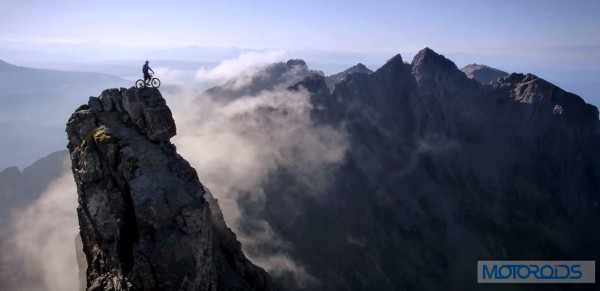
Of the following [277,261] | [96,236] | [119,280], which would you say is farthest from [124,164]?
[277,261]

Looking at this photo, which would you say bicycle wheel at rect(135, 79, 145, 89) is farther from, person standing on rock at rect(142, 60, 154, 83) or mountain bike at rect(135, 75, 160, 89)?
person standing on rock at rect(142, 60, 154, 83)

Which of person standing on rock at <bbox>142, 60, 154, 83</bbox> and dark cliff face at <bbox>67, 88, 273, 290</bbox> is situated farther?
person standing on rock at <bbox>142, 60, 154, 83</bbox>

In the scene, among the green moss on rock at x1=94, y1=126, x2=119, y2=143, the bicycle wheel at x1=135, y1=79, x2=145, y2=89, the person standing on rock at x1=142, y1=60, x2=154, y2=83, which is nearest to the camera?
the green moss on rock at x1=94, y1=126, x2=119, y2=143

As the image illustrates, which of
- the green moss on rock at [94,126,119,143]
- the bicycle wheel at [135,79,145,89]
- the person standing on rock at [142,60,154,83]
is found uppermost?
the person standing on rock at [142,60,154,83]

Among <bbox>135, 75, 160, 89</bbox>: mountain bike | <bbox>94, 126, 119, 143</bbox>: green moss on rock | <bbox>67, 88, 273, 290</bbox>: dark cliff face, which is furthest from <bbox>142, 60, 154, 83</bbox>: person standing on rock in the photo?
<bbox>94, 126, 119, 143</bbox>: green moss on rock

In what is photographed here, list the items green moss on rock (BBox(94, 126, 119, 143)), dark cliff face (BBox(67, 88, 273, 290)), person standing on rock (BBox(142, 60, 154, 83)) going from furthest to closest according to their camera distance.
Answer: person standing on rock (BBox(142, 60, 154, 83)) → green moss on rock (BBox(94, 126, 119, 143)) → dark cliff face (BBox(67, 88, 273, 290))

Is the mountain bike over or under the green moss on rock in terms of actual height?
over

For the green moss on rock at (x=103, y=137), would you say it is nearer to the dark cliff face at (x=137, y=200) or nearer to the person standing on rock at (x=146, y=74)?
the dark cliff face at (x=137, y=200)

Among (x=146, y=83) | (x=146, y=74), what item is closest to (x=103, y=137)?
(x=146, y=83)

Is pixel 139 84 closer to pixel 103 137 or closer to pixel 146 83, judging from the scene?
pixel 146 83
